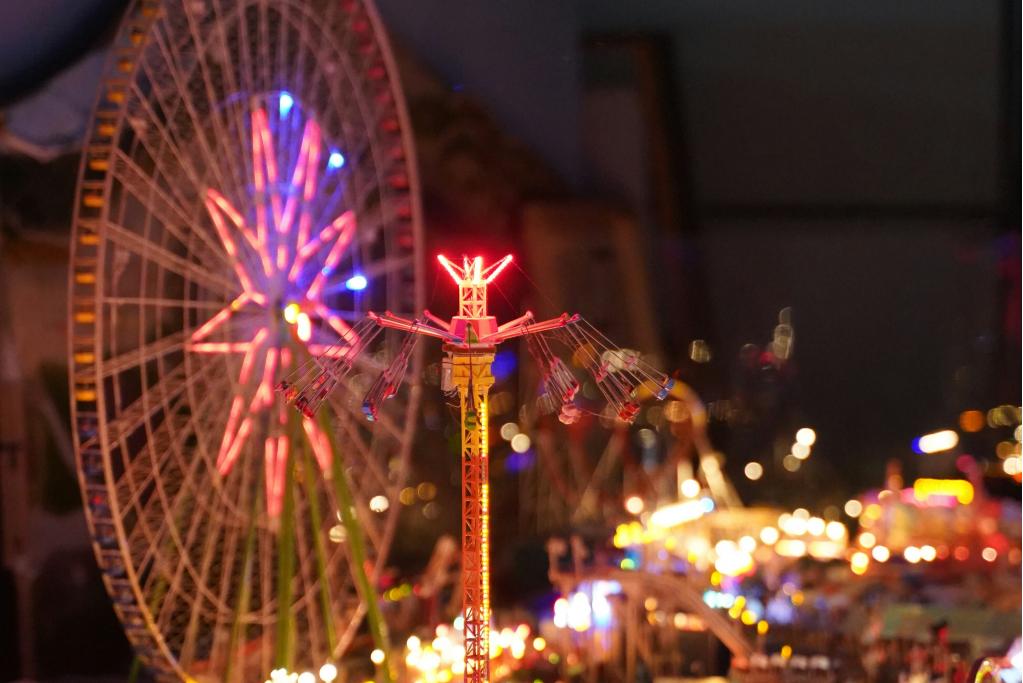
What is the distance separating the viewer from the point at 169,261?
6141 mm

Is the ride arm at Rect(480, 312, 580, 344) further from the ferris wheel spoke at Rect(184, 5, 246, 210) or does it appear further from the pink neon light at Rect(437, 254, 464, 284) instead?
the ferris wheel spoke at Rect(184, 5, 246, 210)

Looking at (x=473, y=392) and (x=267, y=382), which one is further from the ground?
(x=267, y=382)

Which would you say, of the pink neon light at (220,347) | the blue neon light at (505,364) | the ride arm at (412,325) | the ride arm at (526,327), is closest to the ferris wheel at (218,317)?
the pink neon light at (220,347)

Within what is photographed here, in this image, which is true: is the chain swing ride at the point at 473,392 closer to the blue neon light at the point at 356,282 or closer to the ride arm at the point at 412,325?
the ride arm at the point at 412,325

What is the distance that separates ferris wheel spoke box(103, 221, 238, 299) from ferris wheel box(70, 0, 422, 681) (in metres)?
0.01

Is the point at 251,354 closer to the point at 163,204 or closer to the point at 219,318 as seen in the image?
the point at 219,318

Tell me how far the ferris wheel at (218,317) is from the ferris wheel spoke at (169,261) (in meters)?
0.01

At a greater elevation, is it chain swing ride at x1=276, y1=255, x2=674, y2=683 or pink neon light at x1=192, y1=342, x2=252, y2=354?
pink neon light at x1=192, y1=342, x2=252, y2=354

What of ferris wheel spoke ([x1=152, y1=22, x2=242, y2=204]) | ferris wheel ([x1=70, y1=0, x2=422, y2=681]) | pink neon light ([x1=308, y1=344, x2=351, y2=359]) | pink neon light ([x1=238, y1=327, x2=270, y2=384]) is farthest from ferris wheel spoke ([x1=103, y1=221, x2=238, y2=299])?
pink neon light ([x1=308, y1=344, x2=351, y2=359])

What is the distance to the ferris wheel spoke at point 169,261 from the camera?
229 inches

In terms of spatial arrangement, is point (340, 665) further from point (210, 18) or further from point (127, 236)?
point (210, 18)

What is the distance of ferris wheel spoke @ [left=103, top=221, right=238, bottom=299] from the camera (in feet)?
19.1

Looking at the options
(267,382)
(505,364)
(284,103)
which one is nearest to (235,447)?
(267,382)

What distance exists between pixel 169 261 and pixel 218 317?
0.29 m
